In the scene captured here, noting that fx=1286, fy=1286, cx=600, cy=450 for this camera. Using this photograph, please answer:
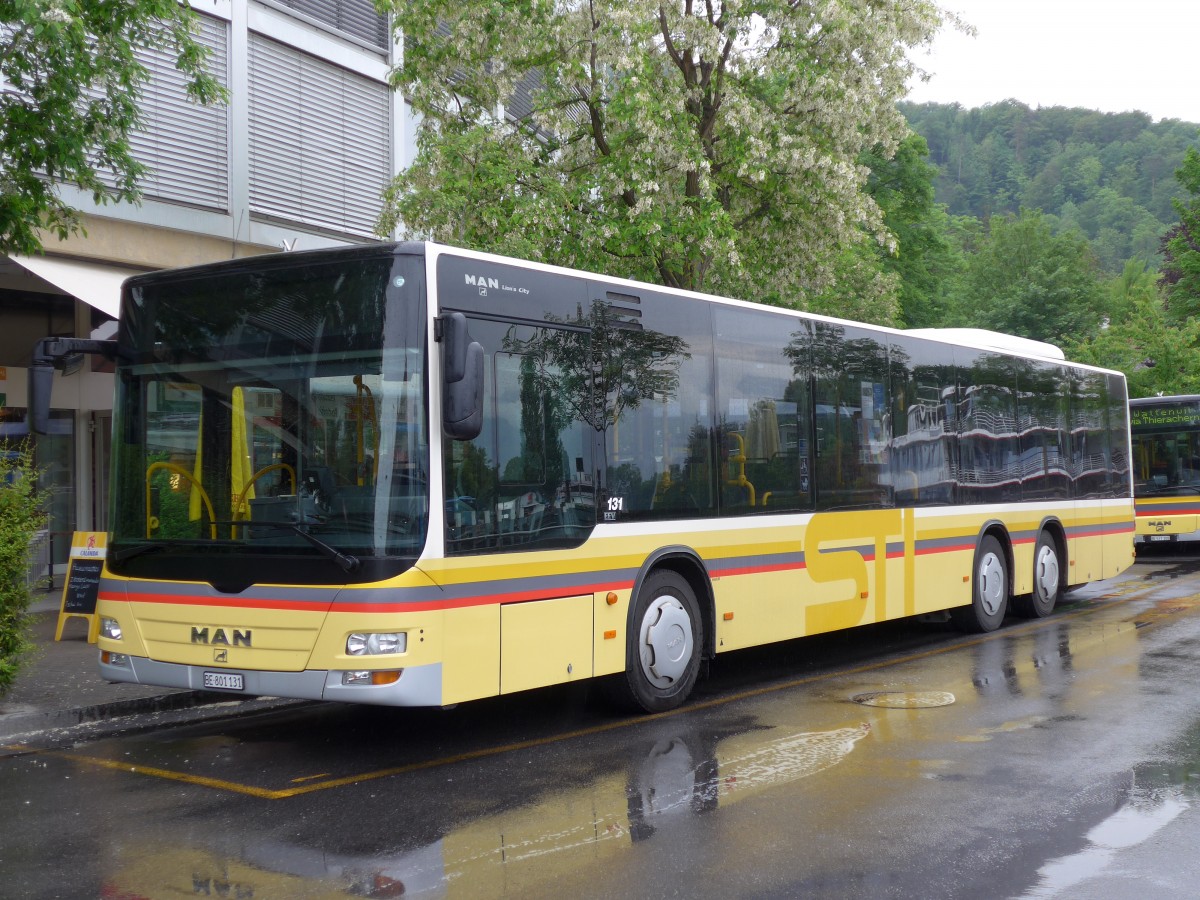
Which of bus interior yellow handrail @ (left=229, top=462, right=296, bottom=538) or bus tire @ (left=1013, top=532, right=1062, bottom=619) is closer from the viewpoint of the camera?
bus interior yellow handrail @ (left=229, top=462, right=296, bottom=538)

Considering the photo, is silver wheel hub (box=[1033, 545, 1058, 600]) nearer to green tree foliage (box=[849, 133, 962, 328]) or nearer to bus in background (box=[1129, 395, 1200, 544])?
bus in background (box=[1129, 395, 1200, 544])

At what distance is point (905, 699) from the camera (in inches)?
395

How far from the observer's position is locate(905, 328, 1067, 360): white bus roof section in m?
14.3

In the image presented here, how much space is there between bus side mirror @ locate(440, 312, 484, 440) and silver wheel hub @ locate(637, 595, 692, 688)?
2537 millimetres

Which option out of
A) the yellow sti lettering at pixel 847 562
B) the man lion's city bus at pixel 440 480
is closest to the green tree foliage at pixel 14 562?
the man lion's city bus at pixel 440 480

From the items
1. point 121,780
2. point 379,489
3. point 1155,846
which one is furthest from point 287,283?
point 1155,846

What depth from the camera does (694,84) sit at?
1761cm

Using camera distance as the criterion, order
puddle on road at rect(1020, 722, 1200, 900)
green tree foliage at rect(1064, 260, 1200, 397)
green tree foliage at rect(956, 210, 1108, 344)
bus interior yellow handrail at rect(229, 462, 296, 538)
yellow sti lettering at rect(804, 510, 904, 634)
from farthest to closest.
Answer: green tree foliage at rect(956, 210, 1108, 344) < green tree foliage at rect(1064, 260, 1200, 397) < yellow sti lettering at rect(804, 510, 904, 634) < bus interior yellow handrail at rect(229, 462, 296, 538) < puddle on road at rect(1020, 722, 1200, 900)

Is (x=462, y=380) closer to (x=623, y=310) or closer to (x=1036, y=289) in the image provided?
(x=623, y=310)

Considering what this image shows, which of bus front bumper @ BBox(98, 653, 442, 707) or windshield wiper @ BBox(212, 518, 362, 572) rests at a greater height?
windshield wiper @ BBox(212, 518, 362, 572)

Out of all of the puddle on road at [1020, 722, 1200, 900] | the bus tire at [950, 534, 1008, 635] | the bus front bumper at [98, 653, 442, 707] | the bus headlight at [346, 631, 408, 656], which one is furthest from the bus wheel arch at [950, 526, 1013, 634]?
the bus headlight at [346, 631, 408, 656]

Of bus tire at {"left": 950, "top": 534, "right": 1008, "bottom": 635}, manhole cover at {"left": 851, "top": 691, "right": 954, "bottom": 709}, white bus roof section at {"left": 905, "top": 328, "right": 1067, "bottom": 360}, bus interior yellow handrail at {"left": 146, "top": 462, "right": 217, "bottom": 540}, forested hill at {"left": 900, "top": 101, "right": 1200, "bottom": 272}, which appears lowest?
manhole cover at {"left": 851, "top": 691, "right": 954, "bottom": 709}

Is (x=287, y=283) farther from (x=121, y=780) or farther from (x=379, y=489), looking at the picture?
(x=121, y=780)

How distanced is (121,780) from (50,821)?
0.93m
